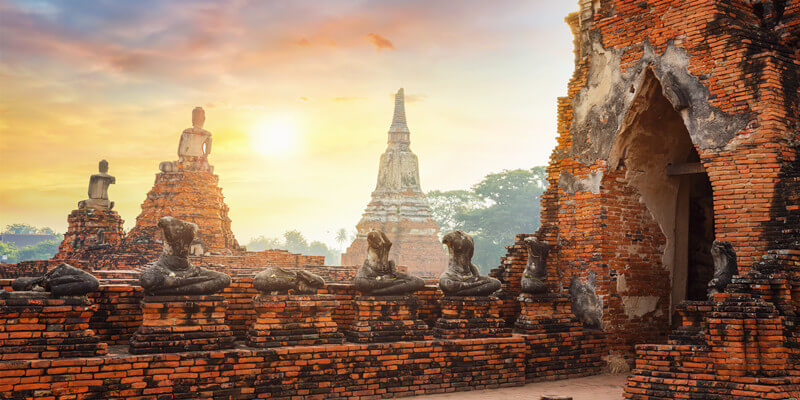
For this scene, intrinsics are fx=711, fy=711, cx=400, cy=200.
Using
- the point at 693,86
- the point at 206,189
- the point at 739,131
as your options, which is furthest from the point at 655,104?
the point at 206,189

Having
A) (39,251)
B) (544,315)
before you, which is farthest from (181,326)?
(39,251)

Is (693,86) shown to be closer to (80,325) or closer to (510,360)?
(510,360)

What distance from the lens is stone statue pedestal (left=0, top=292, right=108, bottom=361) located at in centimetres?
600

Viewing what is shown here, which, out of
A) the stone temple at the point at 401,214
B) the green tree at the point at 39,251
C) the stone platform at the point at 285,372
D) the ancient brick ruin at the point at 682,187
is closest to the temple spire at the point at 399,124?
the stone temple at the point at 401,214

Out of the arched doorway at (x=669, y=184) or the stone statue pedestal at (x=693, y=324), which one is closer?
the stone statue pedestal at (x=693, y=324)

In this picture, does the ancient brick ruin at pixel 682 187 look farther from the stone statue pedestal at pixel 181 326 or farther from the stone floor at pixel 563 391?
the stone statue pedestal at pixel 181 326

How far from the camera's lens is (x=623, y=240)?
1041 centimetres

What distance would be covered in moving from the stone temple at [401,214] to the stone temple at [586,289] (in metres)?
28.9

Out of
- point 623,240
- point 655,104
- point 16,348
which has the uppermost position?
point 655,104

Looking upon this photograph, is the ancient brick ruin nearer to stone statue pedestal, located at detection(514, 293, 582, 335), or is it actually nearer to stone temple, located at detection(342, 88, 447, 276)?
stone statue pedestal, located at detection(514, 293, 582, 335)

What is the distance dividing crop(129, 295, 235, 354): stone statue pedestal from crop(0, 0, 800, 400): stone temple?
19 mm

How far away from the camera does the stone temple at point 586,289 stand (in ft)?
21.7

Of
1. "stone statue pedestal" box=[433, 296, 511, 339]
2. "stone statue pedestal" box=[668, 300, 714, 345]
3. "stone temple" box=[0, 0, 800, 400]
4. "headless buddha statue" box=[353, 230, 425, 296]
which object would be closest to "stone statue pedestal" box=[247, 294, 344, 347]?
"stone temple" box=[0, 0, 800, 400]

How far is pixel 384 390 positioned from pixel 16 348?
360 cm
